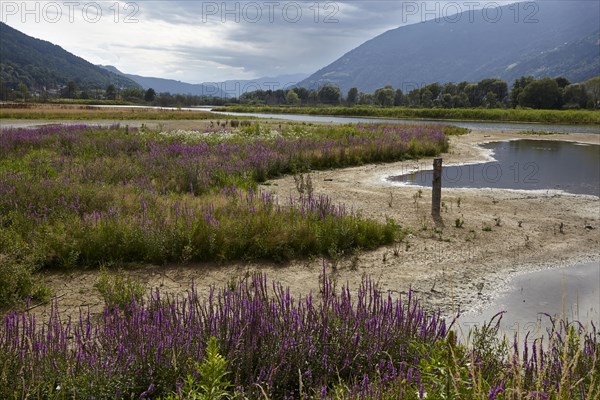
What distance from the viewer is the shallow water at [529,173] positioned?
58.3 ft

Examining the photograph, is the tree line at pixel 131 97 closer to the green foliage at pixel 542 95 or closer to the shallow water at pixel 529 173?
the green foliage at pixel 542 95

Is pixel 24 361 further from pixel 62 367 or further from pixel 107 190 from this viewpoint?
pixel 107 190

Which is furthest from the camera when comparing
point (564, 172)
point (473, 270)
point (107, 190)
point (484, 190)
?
point (564, 172)

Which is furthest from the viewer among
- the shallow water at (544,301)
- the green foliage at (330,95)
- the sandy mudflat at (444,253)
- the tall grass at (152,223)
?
the green foliage at (330,95)

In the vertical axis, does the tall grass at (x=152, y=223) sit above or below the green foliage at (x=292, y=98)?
below

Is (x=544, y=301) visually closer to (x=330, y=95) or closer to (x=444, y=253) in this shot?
(x=444, y=253)

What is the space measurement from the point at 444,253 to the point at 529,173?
15270mm

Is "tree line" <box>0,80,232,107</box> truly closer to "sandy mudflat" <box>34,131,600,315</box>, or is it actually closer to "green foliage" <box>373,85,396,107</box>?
"green foliage" <box>373,85,396,107</box>

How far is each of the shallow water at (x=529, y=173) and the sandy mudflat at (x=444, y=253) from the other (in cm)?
222

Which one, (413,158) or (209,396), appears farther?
(413,158)

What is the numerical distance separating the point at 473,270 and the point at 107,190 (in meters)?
8.75

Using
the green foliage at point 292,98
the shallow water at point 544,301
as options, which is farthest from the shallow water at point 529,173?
the green foliage at point 292,98

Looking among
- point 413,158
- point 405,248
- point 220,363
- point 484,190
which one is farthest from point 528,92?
point 220,363

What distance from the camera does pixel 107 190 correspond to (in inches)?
Result: 416
